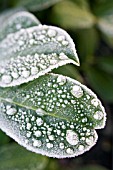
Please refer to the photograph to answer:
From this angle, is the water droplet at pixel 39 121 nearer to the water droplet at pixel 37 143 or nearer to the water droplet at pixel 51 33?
the water droplet at pixel 37 143

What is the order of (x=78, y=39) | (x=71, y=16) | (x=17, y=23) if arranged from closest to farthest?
(x=17, y=23) < (x=71, y=16) < (x=78, y=39)

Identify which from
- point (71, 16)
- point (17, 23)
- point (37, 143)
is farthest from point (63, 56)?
point (71, 16)

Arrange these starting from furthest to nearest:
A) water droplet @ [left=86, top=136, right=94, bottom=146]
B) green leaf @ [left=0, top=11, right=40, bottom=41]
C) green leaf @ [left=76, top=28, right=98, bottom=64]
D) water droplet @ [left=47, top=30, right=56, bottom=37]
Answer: green leaf @ [left=76, top=28, right=98, bottom=64]
green leaf @ [left=0, top=11, right=40, bottom=41]
water droplet @ [left=47, top=30, right=56, bottom=37]
water droplet @ [left=86, top=136, right=94, bottom=146]

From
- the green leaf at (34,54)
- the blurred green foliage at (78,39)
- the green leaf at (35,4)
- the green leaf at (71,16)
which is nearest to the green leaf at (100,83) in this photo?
the blurred green foliage at (78,39)

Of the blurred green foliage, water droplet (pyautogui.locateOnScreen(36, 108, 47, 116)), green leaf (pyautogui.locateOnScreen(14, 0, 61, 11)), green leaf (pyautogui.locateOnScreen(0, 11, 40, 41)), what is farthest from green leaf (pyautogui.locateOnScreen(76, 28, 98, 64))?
water droplet (pyautogui.locateOnScreen(36, 108, 47, 116))

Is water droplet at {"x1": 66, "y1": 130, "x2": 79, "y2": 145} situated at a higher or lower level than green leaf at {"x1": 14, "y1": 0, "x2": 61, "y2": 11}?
lower

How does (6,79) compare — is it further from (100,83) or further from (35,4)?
(100,83)

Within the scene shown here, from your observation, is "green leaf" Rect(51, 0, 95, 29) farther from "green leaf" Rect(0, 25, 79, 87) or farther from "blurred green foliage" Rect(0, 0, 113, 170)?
"green leaf" Rect(0, 25, 79, 87)
